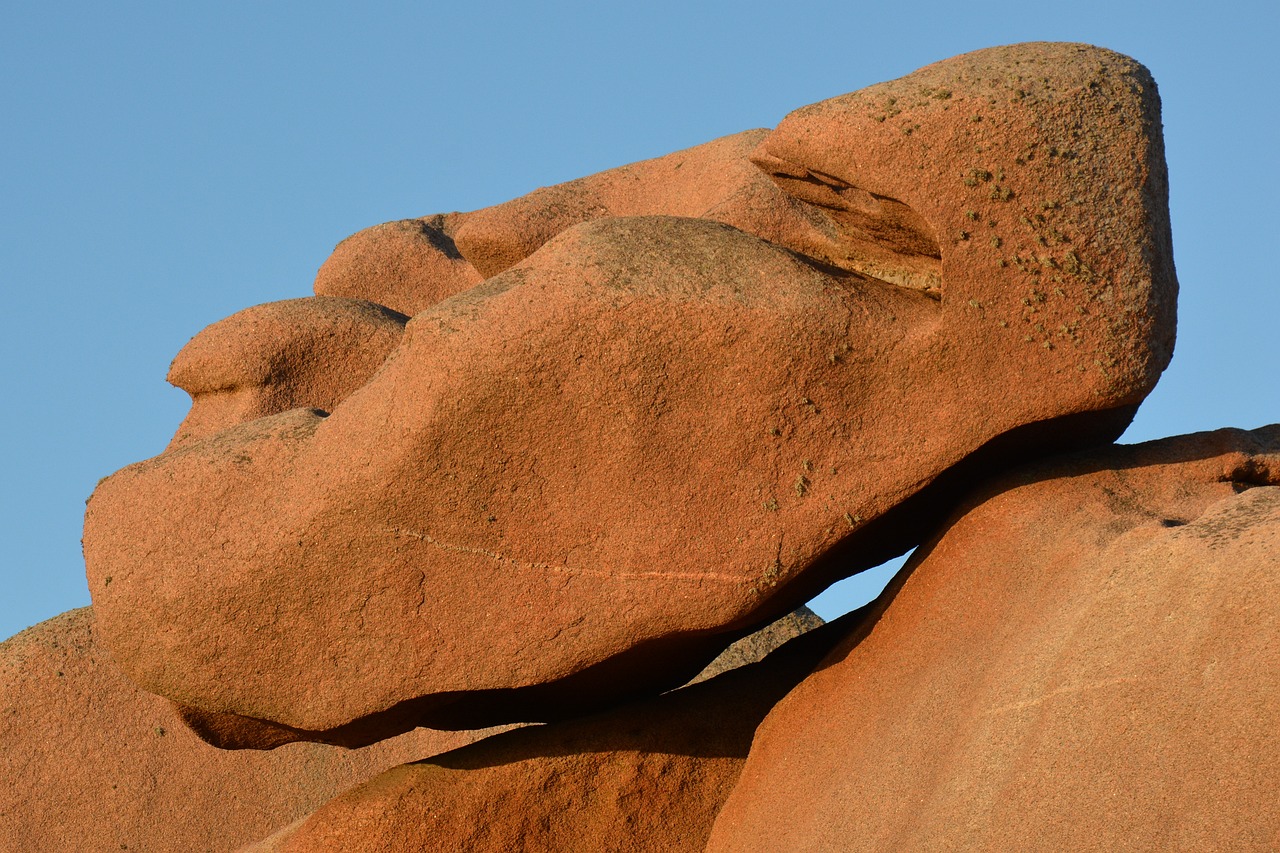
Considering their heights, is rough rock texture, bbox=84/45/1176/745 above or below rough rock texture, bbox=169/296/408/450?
below

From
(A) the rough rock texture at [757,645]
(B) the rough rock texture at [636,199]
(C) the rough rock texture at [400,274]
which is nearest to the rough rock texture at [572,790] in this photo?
(B) the rough rock texture at [636,199]

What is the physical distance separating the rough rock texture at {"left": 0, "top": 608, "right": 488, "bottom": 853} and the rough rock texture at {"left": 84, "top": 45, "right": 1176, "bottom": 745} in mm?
2257

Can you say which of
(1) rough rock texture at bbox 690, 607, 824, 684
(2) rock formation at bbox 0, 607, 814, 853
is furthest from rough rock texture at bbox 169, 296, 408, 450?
(1) rough rock texture at bbox 690, 607, 824, 684

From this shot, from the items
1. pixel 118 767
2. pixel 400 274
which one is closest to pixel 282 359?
pixel 400 274

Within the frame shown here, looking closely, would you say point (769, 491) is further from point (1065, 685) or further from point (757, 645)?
point (757, 645)

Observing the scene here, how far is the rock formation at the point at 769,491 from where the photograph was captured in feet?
13.5

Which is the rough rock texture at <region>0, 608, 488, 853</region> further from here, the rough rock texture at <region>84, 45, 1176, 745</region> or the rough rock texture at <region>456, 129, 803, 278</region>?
the rough rock texture at <region>84, 45, 1176, 745</region>

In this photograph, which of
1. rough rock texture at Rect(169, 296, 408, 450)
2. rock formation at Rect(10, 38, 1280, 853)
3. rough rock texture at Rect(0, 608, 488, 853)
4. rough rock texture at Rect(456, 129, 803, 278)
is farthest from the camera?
rough rock texture at Rect(0, 608, 488, 853)

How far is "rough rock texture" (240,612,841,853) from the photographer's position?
485cm

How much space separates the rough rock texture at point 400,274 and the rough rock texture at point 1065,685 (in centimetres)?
318

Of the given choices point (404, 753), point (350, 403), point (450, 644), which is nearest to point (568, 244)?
point (350, 403)

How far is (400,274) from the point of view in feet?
23.5

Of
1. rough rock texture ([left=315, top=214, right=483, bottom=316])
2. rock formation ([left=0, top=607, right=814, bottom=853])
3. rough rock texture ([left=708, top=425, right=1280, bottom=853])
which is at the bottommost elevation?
rough rock texture ([left=708, top=425, right=1280, bottom=853])

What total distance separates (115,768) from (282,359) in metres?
1.80
